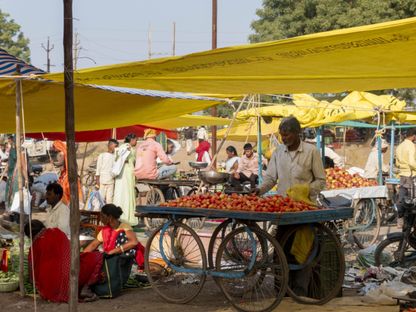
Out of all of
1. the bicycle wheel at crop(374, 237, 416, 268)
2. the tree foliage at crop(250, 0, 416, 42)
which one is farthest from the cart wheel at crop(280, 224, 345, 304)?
the tree foliage at crop(250, 0, 416, 42)

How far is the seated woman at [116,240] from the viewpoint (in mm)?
8195

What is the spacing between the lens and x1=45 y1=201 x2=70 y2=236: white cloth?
873 centimetres

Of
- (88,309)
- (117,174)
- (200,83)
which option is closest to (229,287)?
(88,309)

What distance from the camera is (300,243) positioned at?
7.48 metres

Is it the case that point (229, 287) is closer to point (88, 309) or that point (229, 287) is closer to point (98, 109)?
point (88, 309)

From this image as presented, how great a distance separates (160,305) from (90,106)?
2.99 meters

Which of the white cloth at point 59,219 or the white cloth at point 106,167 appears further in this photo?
the white cloth at point 106,167

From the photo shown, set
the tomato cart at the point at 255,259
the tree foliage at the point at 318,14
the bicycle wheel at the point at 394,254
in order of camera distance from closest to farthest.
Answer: the tomato cart at the point at 255,259 < the bicycle wheel at the point at 394,254 < the tree foliage at the point at 318,14

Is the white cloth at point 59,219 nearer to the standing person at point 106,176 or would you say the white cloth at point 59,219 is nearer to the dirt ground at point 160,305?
the dirt ground at point 160,305

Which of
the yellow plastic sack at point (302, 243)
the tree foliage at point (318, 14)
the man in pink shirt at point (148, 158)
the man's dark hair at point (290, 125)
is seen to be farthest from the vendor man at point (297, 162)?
the tree foliage at point (318, 14)

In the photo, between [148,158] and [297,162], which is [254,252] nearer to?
[297,162]

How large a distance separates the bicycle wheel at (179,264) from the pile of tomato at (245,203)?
29 cm

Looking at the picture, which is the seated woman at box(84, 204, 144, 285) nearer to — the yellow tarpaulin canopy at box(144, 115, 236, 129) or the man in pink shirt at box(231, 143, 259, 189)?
the man in pink shirt at box(231, 143, 259, 189)

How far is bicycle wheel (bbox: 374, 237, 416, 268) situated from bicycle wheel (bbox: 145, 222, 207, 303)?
89.2 inches
